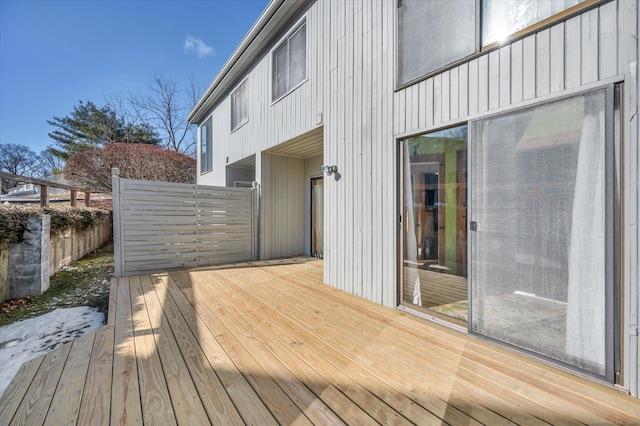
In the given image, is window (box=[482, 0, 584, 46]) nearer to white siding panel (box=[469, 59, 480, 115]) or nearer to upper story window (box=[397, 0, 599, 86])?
upper story window (box=[397, 0, 599, 86])

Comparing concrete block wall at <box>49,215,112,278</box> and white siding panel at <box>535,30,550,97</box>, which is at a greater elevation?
white siding panel at <box>535,30,550,97</box>

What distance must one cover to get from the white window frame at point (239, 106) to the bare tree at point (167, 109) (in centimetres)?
1031

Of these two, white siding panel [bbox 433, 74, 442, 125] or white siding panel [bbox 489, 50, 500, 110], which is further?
white siding panel [bbox 433, 74, 442, 125]

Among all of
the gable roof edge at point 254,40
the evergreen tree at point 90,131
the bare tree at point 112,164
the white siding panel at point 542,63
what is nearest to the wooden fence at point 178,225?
the gable roof edge at point 254,40

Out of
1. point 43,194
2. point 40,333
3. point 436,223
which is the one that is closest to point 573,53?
point 436,223

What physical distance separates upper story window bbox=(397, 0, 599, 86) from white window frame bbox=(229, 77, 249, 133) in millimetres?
4892

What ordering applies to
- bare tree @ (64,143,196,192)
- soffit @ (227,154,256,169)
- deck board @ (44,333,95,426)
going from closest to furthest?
deck board @ (44,333,95,426) → soffit @ (227,154,256,169) → bare tree @ (64,143,196,192)

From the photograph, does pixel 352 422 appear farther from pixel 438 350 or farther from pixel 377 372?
pixel 438 350

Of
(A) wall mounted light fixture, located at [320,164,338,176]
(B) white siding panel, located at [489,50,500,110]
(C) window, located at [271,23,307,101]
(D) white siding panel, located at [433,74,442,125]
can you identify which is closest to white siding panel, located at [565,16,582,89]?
(B) white siding panel, located at [489,50,500,110]

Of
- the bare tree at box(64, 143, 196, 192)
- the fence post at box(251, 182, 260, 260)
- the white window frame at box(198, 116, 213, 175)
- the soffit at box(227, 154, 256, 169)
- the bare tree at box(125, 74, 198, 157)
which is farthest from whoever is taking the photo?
the bare tree at box(125, 74, 198, 157)

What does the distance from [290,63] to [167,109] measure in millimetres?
14897

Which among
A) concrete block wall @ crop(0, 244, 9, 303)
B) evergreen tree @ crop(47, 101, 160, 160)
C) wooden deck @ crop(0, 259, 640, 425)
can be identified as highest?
evergreen tree @ crop(47, 101, 160, 160)

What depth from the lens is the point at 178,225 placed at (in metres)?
5.48

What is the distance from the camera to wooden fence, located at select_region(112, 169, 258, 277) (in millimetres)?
4925
